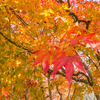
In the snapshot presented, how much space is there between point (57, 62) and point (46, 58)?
0.15m

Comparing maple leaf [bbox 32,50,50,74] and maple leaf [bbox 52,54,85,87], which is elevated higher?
maple leaf [bbox 32,50,50,74]

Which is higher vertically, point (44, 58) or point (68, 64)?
point (44, 58)

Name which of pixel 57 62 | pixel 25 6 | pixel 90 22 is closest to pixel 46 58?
pixel 57 62

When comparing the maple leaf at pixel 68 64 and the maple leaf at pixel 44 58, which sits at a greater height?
the maple leaf at pixel 44 58

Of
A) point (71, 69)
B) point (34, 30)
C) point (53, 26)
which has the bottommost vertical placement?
point (71, 69)

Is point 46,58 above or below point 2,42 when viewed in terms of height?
below

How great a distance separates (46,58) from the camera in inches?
29.1

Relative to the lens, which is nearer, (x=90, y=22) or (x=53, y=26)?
(x=53, y=26)

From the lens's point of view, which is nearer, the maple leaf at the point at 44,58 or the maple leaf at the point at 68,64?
the maple leaf at the point at 68,64

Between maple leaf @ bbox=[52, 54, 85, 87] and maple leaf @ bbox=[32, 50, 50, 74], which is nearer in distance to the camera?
maple leaf @ bbox=[52, 54, 85, 87]

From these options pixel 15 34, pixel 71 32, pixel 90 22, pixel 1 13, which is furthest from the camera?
pixel 90 22

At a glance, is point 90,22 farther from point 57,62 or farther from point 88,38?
point 57,62

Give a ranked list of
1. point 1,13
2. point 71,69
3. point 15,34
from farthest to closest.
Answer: point 15,34
point 1,13
point 71,69

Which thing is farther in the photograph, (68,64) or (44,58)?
(44,58)
